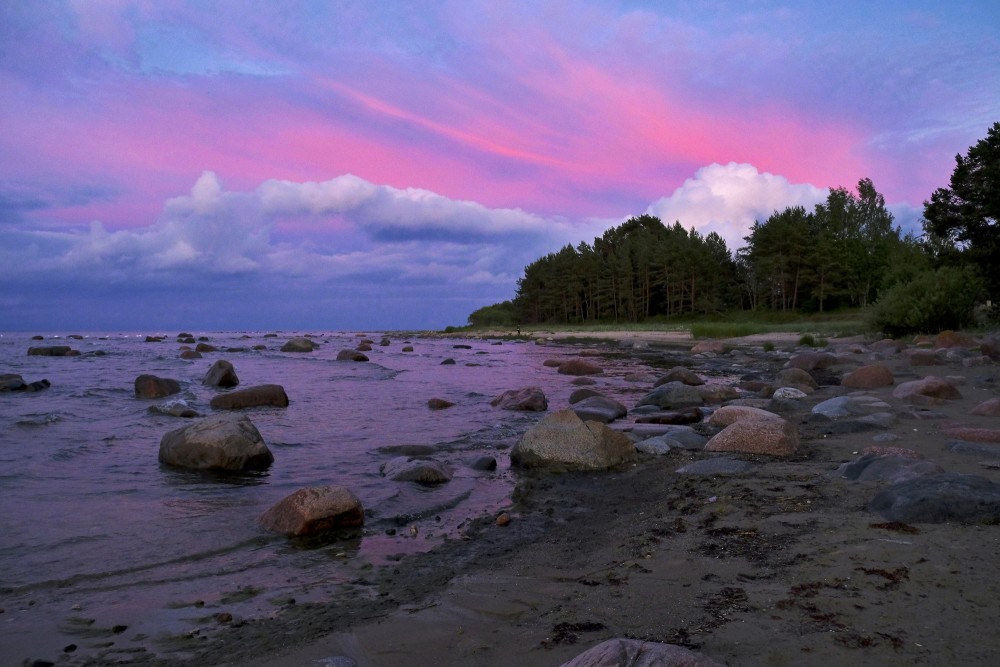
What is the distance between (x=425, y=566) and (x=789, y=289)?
66.8 meters

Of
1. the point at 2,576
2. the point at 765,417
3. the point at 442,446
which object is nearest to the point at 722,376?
the point at 765,417

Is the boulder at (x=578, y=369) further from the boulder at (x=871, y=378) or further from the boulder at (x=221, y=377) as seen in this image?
the boulder at (x=221, y=377)

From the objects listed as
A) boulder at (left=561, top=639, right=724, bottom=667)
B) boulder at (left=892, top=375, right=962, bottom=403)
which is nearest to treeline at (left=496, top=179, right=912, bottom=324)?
boulder at (left=892, top=375, right=962, bottom=403)

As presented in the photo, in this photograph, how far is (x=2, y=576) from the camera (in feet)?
16.3

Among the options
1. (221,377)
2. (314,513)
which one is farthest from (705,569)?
(221,377)

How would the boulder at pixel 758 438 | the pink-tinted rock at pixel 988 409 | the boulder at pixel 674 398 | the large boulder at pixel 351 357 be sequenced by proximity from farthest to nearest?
1. the large boulder at pixel 351 357
2. the boulder at pixel 674 398
3. the pink-tinted rock at pixel 988 409
4. the boulder at pixel 758 438

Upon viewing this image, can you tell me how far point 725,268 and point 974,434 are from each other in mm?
69948

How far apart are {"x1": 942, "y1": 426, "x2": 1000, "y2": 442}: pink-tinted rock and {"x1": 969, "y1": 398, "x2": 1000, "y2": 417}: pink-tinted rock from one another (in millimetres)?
1723

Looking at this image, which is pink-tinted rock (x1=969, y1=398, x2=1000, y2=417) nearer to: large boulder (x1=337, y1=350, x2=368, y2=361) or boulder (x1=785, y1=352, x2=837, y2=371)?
boulder (x1=785, y1=352, x2=837, y2=371)

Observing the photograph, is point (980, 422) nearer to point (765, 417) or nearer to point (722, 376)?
point (765, 417)

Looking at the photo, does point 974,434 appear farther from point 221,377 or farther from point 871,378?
point 221,377

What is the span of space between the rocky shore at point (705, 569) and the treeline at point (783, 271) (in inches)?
892

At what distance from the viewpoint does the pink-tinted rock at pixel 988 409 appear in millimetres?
9352

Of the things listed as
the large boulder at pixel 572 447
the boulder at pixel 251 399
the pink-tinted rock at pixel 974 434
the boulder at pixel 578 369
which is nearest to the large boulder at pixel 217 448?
the large boulder at pixel 572 447
